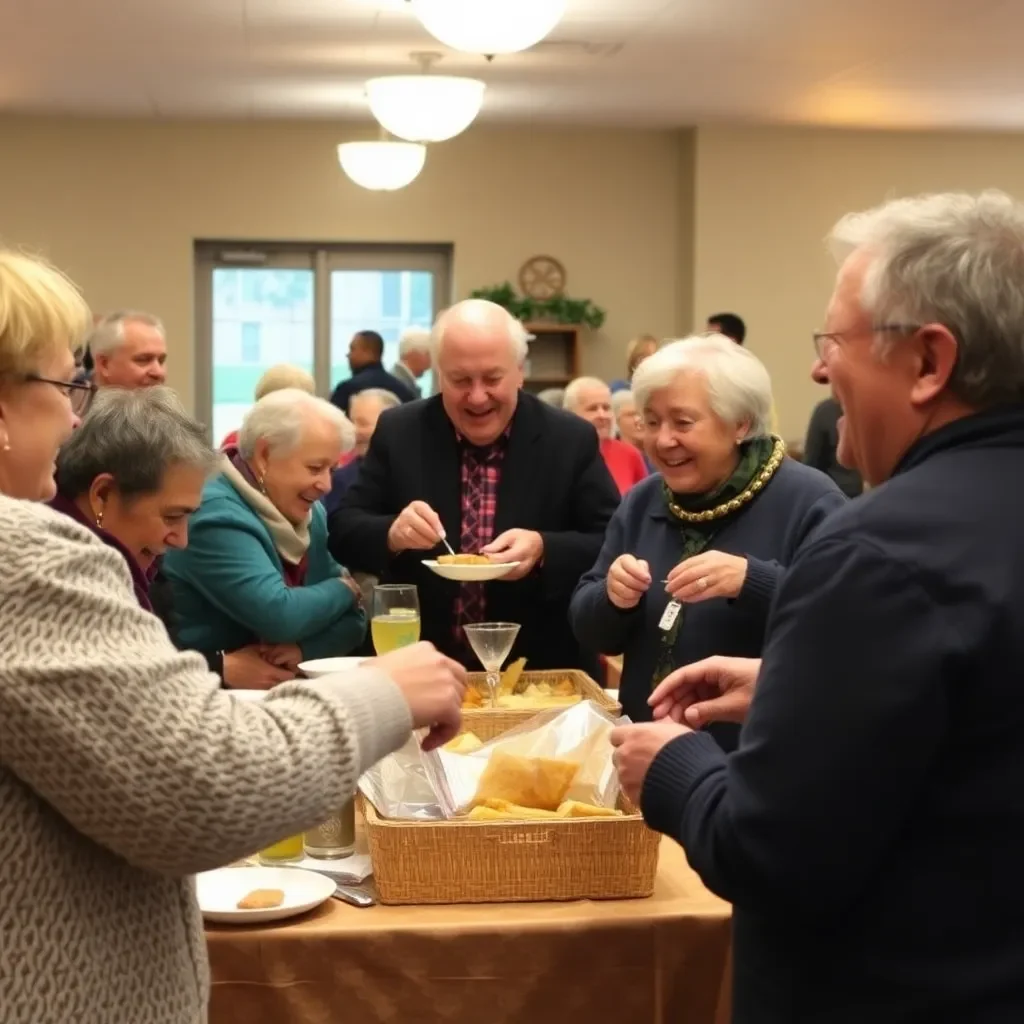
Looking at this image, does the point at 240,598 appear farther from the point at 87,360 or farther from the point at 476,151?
the point at 476,151

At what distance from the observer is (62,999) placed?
4.08 ft

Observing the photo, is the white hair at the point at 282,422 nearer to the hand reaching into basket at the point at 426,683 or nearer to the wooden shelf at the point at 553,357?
the hand reaching into basket at the point at 426,683

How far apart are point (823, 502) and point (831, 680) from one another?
1.32m

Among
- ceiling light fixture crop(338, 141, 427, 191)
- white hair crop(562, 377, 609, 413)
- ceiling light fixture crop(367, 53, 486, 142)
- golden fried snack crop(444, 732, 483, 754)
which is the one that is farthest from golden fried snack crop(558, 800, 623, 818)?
ceiling light fixture crop(338, 141, 427, 191)

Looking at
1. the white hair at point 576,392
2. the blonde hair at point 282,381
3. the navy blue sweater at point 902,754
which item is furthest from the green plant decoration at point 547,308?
the navy blue sweater at point 902,754

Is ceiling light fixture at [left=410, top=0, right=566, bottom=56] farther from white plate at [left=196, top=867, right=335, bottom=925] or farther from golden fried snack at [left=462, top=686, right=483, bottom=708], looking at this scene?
white plate at [left=196, top=867, right=335, bottom=925]

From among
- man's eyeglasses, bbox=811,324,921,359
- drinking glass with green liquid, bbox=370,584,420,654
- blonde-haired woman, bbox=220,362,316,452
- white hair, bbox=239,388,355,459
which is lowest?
drinking glass with green liquid, bbox=370,584,420,654

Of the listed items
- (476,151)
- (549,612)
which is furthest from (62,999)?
(476,151)

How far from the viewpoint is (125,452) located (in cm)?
241

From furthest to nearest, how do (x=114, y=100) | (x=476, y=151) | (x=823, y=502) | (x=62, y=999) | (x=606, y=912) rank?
1. (x=476, y=151)
2. (x=114, y=100)
3. (x=823, y=502)
4. (x=606, y=912)
5. (x=62, y=999)

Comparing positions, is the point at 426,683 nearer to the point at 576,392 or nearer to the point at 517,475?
the point at 517,475

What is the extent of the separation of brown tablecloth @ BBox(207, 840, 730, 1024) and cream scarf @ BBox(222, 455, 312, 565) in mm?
1376

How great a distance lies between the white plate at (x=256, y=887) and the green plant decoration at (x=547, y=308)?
818 cm

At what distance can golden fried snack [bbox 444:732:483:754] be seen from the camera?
218 cm
